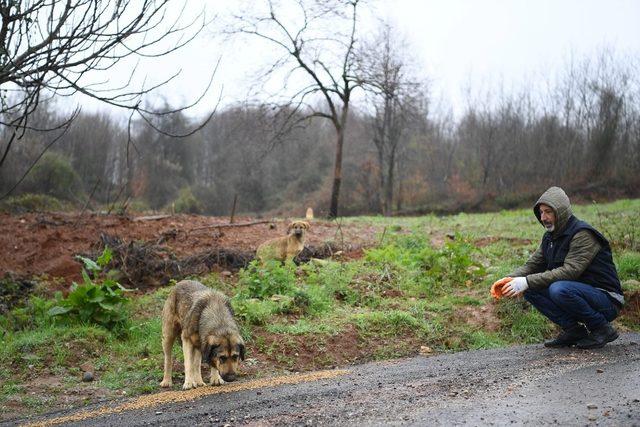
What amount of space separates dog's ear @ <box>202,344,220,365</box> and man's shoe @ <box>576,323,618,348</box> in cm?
411

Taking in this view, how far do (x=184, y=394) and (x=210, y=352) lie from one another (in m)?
0.48

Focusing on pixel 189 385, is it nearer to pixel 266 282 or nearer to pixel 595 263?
pixel 266 282

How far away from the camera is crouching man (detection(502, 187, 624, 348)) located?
6574 mm

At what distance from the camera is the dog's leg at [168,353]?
22.0 ft

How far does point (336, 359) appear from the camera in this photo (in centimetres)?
763

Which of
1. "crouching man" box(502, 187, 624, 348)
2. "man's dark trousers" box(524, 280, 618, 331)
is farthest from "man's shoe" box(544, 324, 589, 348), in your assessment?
"man's dark trousers" box(524, 280, 618, 331)

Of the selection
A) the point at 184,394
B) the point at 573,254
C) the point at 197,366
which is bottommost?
the point at 184,394

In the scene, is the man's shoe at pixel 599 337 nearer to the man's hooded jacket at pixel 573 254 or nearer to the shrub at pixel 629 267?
the man's hooded jacket at pixel 573 254

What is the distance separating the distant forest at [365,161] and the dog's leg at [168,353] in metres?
19.2

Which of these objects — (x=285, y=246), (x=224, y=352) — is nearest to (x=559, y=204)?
(x=224, y=352)

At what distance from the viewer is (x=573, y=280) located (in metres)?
6.69

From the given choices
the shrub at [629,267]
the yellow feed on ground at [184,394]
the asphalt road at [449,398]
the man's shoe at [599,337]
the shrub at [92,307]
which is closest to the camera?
the asphalt road at [449,398]

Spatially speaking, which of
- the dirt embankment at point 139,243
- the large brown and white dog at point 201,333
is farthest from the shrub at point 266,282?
the large brown and white dog at point 201,333

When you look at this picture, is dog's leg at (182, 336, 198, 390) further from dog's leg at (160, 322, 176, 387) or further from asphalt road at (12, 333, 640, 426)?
asphalt road at (12, 333, 640, 426)
